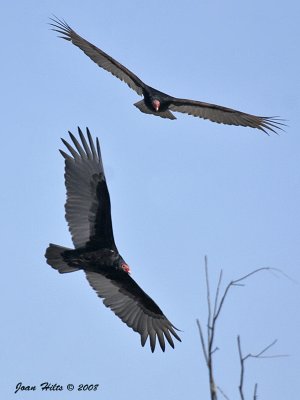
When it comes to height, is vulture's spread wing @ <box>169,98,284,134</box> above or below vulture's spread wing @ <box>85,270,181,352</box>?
above

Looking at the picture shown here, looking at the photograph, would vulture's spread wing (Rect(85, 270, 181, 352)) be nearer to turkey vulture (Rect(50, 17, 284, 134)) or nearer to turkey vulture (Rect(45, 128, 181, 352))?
turkey vulture (Rect(45, 128, 181, 352))

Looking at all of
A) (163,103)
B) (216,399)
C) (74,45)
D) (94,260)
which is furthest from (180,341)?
(216,399)

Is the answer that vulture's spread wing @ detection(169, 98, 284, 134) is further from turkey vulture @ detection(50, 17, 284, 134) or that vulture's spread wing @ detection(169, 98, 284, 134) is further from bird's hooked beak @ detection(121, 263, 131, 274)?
bird's hooked beak @ detection(121, 263, 131, 274)

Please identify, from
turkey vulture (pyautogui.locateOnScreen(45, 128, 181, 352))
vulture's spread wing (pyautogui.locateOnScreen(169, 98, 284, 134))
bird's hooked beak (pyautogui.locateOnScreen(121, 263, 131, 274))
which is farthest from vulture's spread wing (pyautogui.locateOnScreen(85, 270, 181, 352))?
vulture's spread wing (pyautogui.locateOnScreen(169, 98, 284, 134))

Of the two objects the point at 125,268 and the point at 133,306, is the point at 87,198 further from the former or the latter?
the point at 133,306

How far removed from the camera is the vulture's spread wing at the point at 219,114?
541 inches

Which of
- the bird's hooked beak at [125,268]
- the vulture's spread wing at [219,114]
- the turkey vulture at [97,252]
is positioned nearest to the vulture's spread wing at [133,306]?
the turkey vulture at [97,252]

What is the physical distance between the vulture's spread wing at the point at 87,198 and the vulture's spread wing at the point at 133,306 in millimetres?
618

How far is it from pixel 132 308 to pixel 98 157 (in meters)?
1.95

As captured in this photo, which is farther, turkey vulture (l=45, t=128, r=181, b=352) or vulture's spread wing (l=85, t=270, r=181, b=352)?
vulture's spread wing (l=85, t=270, r=181, b=352)

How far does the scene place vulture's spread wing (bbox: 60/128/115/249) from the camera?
10.2 metres

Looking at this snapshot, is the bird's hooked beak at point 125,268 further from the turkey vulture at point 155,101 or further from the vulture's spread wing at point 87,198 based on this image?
the turkey vulture at point 155,101

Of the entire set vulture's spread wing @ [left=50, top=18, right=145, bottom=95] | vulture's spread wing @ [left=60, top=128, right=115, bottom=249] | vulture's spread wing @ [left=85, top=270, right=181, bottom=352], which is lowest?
vulture's spread wing @ [left=85, top=270, right=181, bottom=352]

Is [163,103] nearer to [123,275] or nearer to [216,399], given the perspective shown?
[123,275]
